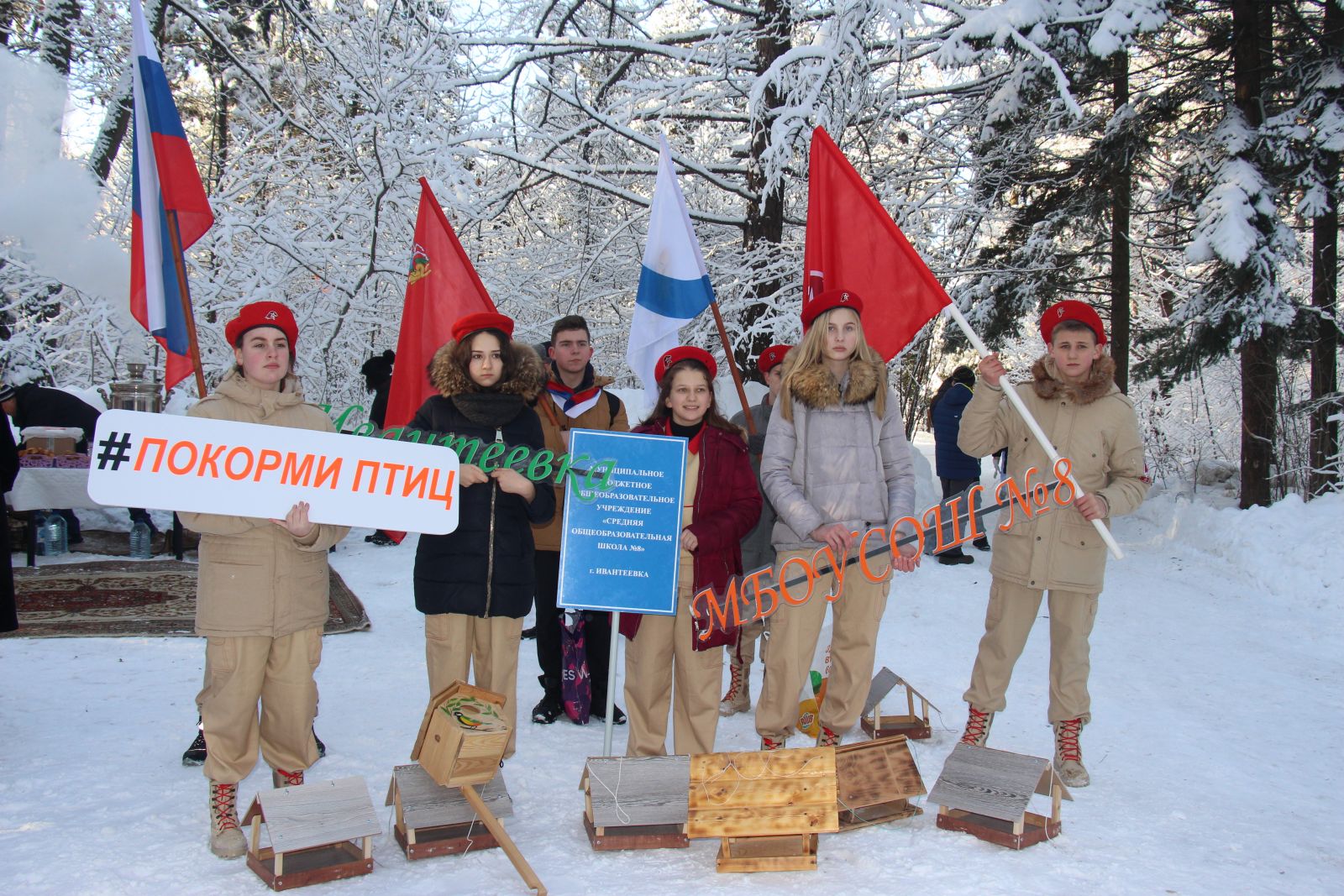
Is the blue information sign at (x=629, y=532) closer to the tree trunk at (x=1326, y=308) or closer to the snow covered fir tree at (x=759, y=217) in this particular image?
the snow covered fir tree at (x=759, y=217)

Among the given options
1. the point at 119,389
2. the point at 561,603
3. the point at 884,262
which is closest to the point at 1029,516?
the point at 884,262

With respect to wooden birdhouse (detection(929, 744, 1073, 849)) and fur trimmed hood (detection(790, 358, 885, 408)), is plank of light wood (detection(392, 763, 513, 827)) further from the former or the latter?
fur trimmed hood (detection(790, 358, 885, 408))

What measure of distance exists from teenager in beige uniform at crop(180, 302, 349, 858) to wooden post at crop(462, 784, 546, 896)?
786 millimetres

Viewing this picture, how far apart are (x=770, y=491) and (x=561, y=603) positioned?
1.02m

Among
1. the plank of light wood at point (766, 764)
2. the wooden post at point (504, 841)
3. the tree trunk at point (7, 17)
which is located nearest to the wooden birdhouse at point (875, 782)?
the plank of light wood at point (766, 764)

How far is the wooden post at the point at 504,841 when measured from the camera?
10.4ft

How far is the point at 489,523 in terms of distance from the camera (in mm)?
4066

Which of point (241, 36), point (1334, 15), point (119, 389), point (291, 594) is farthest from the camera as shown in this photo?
point (241, 36)

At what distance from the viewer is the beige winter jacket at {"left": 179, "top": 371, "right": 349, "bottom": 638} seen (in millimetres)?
3594

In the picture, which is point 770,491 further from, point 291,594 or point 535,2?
point 535,2

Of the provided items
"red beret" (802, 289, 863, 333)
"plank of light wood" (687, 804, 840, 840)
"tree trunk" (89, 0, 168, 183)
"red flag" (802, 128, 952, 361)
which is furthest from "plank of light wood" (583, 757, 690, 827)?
"tree trunk" (89, 0, 168, 183)

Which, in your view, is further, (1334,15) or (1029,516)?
(1334,15)

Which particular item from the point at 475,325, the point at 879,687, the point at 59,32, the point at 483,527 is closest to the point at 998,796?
the point at 879,687

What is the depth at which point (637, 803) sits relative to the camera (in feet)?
12.1
